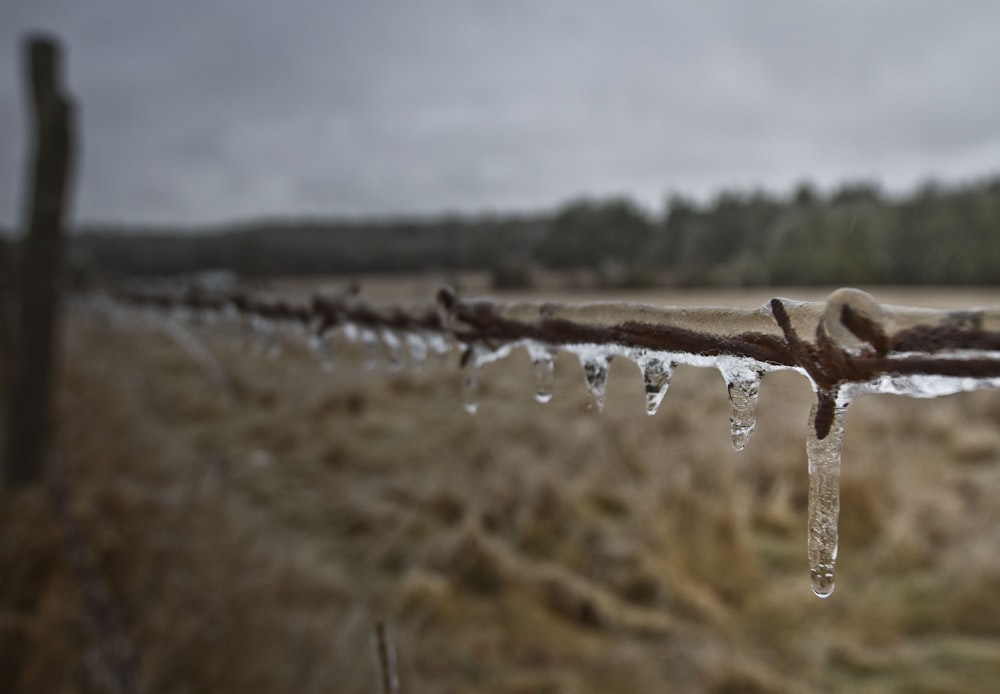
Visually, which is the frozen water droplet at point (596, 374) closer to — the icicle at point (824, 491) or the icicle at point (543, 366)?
the icicle at point (543, 366)

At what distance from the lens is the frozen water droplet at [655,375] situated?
71cm

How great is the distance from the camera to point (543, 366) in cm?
92

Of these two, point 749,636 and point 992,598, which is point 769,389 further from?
point 749,636

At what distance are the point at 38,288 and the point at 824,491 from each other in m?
3.92

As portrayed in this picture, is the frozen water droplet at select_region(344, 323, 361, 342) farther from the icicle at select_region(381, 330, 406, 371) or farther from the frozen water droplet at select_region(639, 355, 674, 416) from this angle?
the frozen water droplet at select_region(639, 355, 674, 416)

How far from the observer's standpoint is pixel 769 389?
7.93 metres

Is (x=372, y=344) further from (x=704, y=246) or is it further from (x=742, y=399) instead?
(x=704, y=246)

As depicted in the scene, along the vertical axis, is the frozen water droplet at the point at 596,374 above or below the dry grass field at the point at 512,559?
above

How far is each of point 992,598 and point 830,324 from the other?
391cm

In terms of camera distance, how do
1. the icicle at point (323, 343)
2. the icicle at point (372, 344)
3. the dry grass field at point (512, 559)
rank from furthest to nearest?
1. the dry grass field at point (512, 559)
2. the icicle at point (323, 343)
3. the icicle at point (372, 344)

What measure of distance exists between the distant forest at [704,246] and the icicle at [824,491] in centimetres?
2071

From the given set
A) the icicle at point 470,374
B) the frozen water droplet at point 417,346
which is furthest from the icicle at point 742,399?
the frozen water droplet at point 417,346

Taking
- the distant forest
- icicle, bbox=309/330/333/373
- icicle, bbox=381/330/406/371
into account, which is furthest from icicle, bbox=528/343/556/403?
the distant forest

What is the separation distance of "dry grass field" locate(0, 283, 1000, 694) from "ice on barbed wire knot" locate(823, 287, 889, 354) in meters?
0.91
